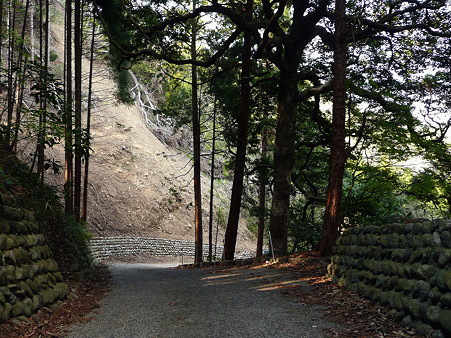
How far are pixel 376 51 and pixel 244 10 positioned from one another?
4.65 m

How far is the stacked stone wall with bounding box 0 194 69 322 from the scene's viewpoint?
181 inches

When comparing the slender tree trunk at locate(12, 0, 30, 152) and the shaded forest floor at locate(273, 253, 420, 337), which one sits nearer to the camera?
the shaded forest floor at locate(273, 253, 420, 337)

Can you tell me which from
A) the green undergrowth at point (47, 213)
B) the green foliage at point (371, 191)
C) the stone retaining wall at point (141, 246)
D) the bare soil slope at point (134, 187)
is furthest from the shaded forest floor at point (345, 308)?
the bare soil slope at point (134, 187)

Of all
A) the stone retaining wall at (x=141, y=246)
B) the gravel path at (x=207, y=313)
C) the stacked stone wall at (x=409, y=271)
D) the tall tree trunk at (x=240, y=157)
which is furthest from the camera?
the stone retaining wall at (x=141, y=246)

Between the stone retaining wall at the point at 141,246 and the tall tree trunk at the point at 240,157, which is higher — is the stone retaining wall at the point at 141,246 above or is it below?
below

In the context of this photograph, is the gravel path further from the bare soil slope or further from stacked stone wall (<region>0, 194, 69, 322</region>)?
the bare soil slope

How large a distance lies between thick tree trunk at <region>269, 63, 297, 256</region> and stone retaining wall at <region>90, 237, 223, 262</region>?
11399mm

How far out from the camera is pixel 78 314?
552 cm

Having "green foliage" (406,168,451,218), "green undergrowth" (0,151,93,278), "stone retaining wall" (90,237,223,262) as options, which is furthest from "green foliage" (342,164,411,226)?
"stone retaining wall" (90,237,223,262)

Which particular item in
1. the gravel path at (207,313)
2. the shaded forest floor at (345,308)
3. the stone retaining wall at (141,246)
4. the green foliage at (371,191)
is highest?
the green foliage at (371,191)

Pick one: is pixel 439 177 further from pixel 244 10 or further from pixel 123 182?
pixel 123 182

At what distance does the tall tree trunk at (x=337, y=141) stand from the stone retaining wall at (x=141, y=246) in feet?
46.0

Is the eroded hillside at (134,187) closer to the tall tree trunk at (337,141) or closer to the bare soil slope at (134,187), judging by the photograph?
the bare soil slope at (134,187)

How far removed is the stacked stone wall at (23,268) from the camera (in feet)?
15.1
